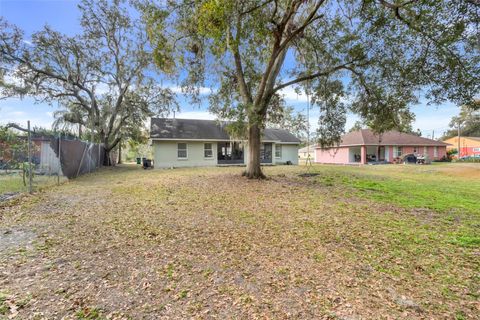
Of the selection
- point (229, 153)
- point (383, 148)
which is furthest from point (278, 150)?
point (383, 148)

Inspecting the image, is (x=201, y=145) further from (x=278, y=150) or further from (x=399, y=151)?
(x=399, y=151)

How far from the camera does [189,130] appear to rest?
21.9 m

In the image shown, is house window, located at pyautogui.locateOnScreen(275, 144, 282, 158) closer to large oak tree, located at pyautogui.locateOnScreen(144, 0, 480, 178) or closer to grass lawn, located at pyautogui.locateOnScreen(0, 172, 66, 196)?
large oak tree, located at pyautogui.locateOnScreen(144, 0, 480, 178)

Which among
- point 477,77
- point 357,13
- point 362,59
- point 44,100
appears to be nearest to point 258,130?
point 362,59

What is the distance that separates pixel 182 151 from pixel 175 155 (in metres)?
0.68

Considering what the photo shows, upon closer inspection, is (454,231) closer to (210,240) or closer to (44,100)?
(210,240)

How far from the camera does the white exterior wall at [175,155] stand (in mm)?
20062

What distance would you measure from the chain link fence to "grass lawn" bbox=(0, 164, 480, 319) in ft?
6.75

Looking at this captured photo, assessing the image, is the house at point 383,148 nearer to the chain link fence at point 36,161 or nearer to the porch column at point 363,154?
the porch column at point 363,154

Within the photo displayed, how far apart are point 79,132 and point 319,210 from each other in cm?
2485

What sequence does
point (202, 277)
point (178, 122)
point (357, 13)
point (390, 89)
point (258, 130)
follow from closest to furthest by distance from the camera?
point (202, 277)
point (357, 13)
point (390, 89)
point (258, 130)
point (178, 122)

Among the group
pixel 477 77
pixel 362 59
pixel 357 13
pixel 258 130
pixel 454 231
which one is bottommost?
pixel 454 231

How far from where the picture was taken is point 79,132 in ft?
78.5

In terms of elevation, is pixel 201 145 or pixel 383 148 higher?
pixel 201 145
